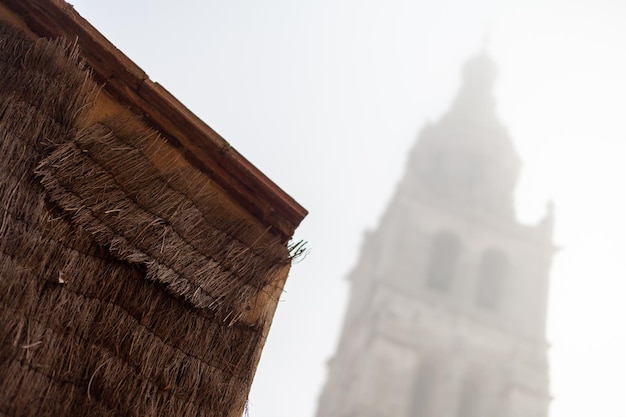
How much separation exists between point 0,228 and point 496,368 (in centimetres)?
2830

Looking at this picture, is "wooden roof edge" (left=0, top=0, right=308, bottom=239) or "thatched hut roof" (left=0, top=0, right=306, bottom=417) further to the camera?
"wooden roof edge" (left=0, top=0, right=308, bottom=239)

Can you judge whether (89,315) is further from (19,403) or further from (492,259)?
(492,259)

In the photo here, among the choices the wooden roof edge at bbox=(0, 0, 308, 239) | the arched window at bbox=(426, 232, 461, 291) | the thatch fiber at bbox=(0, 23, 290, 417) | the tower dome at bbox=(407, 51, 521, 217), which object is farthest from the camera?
the tower dome at bbox=(407, 51, 521, 217)

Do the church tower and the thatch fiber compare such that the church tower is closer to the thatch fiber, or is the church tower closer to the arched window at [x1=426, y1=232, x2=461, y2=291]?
the arched window at [x1=426, y1=232, x2=461, y2=291]

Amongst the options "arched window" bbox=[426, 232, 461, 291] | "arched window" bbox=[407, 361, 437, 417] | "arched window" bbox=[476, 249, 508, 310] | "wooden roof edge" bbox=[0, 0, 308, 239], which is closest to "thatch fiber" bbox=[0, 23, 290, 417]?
"wooden roof edge" bbox=[0, 0, 308, 239]

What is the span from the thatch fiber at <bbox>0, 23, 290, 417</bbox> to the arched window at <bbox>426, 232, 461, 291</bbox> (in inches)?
1099

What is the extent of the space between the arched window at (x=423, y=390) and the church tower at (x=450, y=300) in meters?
0.04

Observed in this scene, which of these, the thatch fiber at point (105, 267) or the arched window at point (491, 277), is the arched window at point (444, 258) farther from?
the thatch fiber at point (105, 267)

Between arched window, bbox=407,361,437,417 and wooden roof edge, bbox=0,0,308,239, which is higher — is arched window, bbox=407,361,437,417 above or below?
above

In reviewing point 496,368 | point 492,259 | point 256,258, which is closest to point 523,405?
point 496,368

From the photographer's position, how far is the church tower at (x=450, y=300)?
2834 centimetres

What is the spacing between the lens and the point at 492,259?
108ft

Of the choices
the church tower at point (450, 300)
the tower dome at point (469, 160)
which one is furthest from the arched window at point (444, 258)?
the tower dome at point (469, 160)

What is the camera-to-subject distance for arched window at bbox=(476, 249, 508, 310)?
3209cm
